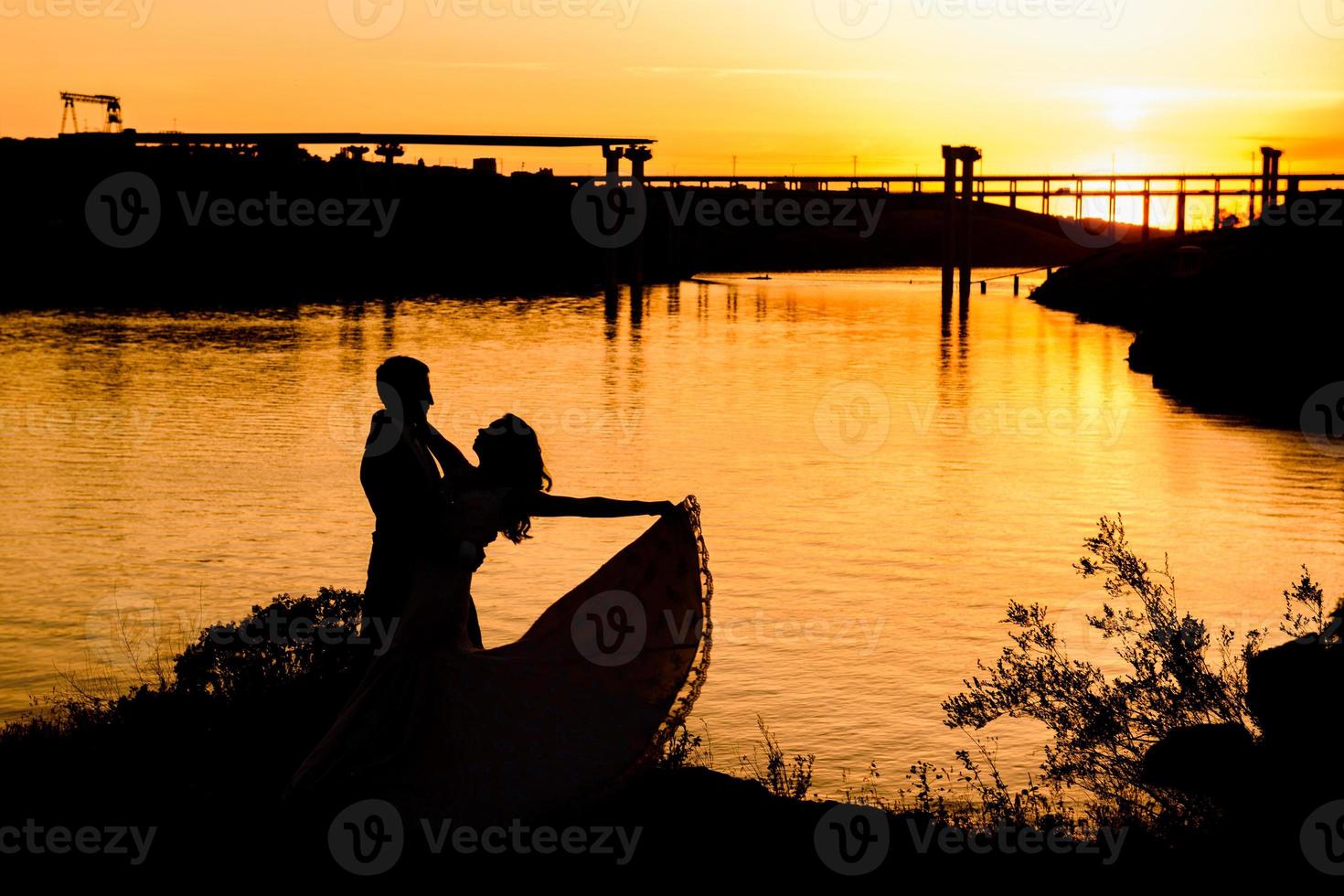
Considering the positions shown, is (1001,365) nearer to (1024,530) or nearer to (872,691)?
(1024,530)

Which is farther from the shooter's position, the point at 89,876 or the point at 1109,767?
the point at 1109,767

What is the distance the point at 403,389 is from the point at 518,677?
5.33ft

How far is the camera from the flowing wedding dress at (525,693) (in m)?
7.62

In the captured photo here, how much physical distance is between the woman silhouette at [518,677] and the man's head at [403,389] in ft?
0.69

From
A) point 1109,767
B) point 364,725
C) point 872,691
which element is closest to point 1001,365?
point 872,691

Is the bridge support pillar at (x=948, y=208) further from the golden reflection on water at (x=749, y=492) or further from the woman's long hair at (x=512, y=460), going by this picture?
the woman's long hair at (x=512, y=460)

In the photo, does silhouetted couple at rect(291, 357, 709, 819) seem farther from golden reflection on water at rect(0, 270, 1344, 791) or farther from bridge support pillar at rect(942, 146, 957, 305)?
bridge support pillar at rect(942, 146, 957, 305)

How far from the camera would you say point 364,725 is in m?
7.65

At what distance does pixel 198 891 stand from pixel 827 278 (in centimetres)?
13227

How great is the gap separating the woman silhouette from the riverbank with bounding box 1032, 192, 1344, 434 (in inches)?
1258

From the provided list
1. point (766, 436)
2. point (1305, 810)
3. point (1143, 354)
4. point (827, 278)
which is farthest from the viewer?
point (827, 278)

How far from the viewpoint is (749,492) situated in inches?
1083

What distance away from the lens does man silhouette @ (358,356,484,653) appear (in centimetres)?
727

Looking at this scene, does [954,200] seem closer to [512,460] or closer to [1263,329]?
[1263,329]
